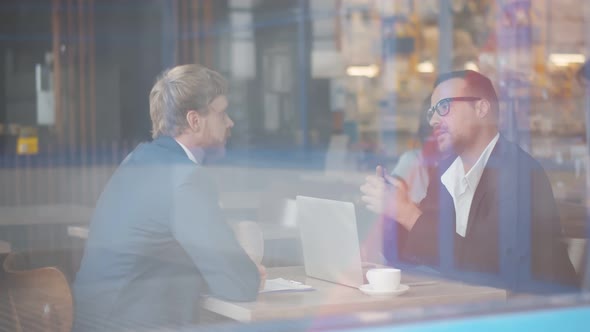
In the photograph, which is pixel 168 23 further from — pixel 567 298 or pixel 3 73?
pixel 567 298

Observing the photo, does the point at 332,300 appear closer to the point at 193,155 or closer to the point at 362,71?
the point at 193,155

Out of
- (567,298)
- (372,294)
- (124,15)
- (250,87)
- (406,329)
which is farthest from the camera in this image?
(250,87)

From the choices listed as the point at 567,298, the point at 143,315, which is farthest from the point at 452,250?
the point at 143,315

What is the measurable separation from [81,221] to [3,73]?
86 centimetres

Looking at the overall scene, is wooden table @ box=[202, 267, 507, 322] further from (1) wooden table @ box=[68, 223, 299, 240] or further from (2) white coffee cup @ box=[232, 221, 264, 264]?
(1) wooden table @ box=[68, 223, 299, 240]

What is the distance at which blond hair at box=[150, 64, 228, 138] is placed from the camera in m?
2.44

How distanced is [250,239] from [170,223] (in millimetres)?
211

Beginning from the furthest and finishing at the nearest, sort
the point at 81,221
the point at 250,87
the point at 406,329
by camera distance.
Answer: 1. the point at 250,87
2. the point at 81,221
3. the point at 406,329

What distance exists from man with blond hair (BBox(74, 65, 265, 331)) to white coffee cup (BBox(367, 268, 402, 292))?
28 centimetres

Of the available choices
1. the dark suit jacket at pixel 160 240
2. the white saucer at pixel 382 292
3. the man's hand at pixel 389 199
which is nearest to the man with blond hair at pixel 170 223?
the dark suit jacket at pixel 160 240

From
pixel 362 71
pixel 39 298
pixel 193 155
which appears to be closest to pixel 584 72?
pixel 193 155

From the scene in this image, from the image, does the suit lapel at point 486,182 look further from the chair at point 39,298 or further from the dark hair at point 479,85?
the chair at point 39,298

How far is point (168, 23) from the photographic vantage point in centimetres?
739

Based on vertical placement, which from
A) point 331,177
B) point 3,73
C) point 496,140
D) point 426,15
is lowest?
point 331,177
